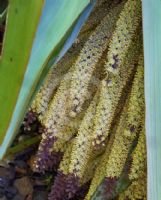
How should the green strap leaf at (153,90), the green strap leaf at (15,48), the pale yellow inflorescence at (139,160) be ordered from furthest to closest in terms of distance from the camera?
the pale yellow inflorescence at (139,160), the green strap leaf at (153,90), the green strap leaf at (15,48)

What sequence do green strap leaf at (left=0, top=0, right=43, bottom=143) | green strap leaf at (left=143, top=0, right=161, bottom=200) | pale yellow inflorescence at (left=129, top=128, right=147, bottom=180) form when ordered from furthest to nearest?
pale yellow inflorescence at (left=129, top=128, right=147, bottom=180) < green strap leaf at (left=143, top=0, right=161, bottom=200) < green strap leaf at (left=0, top=0, right=43, bottom=143)

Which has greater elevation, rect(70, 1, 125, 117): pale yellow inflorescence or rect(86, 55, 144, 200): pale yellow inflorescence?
rect(70, 1, 125, 117): pale yellow inflorescence

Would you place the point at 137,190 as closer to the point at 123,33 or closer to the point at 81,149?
the point at 81,149

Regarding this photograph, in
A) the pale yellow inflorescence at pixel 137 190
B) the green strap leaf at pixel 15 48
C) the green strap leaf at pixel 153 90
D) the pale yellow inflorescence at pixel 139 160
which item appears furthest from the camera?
the pale yellow inflorescence at pixel 137 190

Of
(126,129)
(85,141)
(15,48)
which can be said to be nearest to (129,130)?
(126,129)

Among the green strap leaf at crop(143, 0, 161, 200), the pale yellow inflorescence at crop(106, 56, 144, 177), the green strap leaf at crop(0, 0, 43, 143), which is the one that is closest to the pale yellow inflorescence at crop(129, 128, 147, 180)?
the pale yellow inflorescence at crop(106, 56, 144, 177)

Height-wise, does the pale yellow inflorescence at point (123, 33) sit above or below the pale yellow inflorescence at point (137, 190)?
above

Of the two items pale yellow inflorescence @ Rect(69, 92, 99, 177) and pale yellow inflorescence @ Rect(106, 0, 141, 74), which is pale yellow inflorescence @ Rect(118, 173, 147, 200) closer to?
pale yellow inflorescence @ Rect(69, 92, 99, 177)

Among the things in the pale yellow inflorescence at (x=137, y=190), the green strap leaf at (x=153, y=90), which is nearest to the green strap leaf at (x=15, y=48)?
the green strap leaf at (x=153, y=90)

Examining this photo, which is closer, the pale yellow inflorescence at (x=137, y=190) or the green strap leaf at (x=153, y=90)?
the green strap leaf at (x=153, y=90)

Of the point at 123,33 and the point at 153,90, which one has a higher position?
the point at 123,33

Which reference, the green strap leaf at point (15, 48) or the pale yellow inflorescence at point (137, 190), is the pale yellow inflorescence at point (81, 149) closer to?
the pale yellow inflorescence at point (137, 190)

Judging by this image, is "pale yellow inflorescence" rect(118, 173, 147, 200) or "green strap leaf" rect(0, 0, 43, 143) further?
"pale yellow inflorescence" rect(118, 173, 147, 200)
